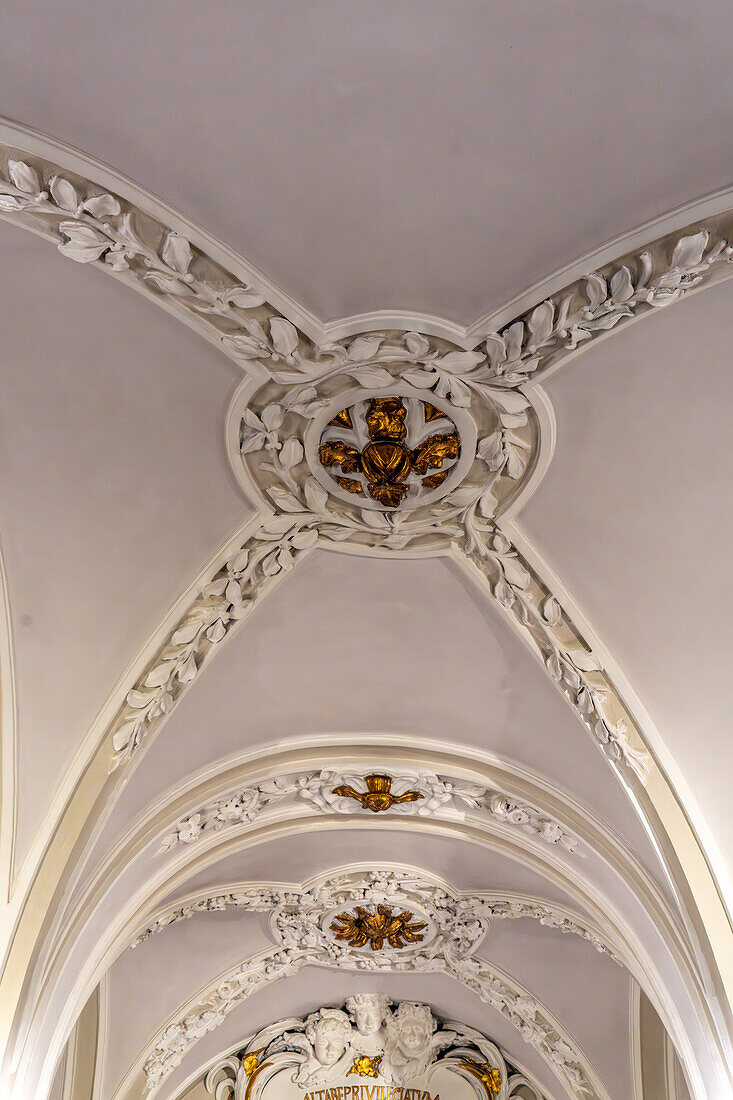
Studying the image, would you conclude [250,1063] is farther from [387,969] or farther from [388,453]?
[388,453]

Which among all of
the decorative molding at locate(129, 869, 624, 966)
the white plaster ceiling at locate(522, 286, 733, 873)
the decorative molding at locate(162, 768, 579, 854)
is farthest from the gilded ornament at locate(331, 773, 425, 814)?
the white plaster ceiling at locate(522, 286, 733, 873)

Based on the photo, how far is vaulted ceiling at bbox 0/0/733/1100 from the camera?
4234mm

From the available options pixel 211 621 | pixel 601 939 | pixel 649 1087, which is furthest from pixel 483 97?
pixel 649 1087

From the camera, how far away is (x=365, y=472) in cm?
583

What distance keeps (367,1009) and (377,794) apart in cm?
420

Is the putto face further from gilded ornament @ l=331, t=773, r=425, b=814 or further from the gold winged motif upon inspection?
the gold winged motif

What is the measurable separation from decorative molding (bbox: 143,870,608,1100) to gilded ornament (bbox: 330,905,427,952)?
11cm

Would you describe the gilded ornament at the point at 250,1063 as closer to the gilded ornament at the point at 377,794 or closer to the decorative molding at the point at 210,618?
the gilded ornament at the point at 377,794

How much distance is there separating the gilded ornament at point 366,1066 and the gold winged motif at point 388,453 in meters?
7.79

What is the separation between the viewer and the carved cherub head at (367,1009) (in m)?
11.2

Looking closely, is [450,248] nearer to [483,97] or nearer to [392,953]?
[483,97]

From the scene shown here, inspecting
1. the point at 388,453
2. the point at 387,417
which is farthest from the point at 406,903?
the point at 387,417

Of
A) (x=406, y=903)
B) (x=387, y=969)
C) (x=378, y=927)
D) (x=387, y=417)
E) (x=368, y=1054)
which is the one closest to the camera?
(x=387, y=417)

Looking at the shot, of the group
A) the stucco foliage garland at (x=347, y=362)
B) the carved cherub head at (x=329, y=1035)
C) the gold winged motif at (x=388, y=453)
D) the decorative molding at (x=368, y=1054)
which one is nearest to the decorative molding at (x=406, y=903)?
the decorative molding at (x=368, y=1054)
